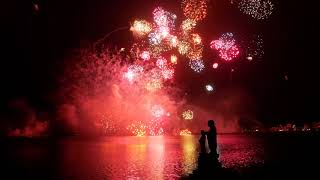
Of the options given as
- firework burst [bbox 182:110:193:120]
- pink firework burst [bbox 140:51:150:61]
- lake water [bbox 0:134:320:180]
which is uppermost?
pink firework burst [bbox 140:51:150:61]

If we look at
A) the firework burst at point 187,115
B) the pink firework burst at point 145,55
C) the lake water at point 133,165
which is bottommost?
the lake water at point 133,165

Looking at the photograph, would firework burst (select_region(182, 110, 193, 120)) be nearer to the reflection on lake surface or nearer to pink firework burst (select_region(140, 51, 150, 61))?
pink firework burst (select_region(140, 51, 150, 61))

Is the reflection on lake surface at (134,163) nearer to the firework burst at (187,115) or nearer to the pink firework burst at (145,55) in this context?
the pink firework burst at (145,55)

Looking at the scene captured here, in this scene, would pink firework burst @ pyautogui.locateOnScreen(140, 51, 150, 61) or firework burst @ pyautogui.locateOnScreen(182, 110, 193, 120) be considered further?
firework burst @ pyautogui.locateOnScreen(182, 110, 193, 120)

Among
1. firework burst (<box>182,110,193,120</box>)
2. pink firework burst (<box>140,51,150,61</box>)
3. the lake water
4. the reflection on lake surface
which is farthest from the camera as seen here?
firework burst (<box>182,110,193,120</box>)

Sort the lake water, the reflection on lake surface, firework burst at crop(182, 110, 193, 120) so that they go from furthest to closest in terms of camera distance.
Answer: firework burst at crop(182, 110, 193, 120)
the reflection on lake surface
the lake water

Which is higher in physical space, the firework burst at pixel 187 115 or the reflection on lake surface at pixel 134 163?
the firework burst at pixel 187 115

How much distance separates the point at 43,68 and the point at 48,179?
33821mm

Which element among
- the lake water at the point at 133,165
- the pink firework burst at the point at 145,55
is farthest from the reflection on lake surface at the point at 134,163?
the pink firework burst at the point at 145,55

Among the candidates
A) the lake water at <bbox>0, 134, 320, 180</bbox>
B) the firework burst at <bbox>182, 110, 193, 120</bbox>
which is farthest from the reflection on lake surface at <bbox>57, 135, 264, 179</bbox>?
the firework burst at <bbox>182, 110, 193, 120</bbox>

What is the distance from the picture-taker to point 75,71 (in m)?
47.7

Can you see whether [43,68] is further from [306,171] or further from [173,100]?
[306,171]

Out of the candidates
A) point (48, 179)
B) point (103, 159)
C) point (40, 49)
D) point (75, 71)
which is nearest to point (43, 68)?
point (40, 49)

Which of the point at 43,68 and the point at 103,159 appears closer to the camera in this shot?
the point at 103,159
